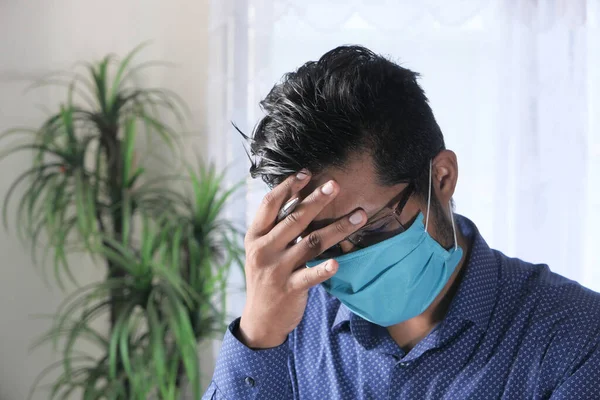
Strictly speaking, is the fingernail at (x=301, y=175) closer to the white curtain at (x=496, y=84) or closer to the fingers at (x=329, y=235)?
the fingers at (x=329, y=235)

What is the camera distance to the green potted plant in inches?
82.9

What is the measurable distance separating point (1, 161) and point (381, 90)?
6.22 feet

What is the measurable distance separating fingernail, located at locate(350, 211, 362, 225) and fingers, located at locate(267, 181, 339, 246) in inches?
2.1

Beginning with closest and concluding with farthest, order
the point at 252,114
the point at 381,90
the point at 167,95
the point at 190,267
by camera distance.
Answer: the point at 381,90 → the point at 190,267 → the point at 252,114 → the point at 167,95

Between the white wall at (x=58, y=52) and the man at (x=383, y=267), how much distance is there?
147 cm

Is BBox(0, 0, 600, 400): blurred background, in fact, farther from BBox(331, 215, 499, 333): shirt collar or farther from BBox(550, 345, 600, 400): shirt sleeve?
BBox(550, 345, 600, 400): shirt sleeve

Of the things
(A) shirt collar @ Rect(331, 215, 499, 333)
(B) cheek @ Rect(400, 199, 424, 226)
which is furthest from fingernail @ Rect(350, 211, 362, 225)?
(A) shirt collar @ Rect(331, 215, 499, 333)

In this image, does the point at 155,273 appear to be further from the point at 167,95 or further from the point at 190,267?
the point at 167,95

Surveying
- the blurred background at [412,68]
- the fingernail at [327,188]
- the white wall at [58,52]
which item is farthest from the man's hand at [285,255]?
the white wall at [58,52]

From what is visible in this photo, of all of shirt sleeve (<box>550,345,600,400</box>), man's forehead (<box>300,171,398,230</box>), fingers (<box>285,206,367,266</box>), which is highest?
man's forehead (<box>300,171,398,230</box>)

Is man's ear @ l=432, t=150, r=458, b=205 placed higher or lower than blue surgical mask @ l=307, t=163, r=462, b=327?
higher

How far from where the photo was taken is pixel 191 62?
103 inches

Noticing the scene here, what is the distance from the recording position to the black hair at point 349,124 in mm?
1148

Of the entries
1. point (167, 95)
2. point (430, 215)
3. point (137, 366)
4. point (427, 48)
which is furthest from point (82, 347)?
point (430, 215)
